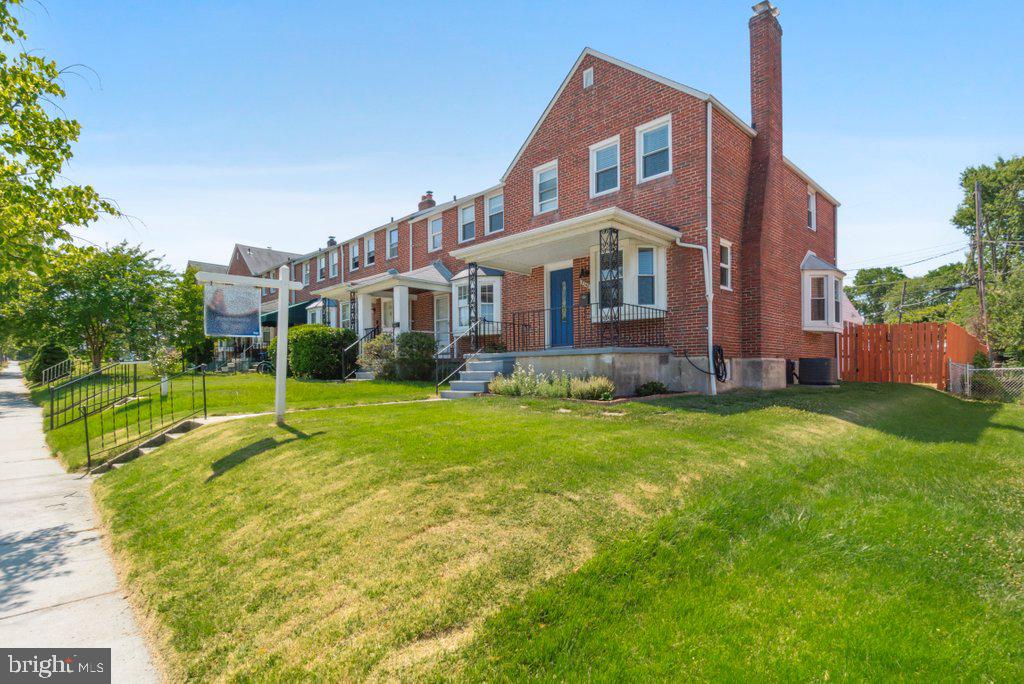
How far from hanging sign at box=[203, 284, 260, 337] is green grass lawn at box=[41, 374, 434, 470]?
3.74m

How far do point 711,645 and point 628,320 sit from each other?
409 inches

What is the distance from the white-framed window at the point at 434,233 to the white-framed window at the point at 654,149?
10.3 meters

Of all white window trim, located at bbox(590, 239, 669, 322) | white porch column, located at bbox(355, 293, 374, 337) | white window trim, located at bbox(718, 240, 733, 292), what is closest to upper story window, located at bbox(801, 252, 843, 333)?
white window trim, located at bbox(718, 240, 733, 292)

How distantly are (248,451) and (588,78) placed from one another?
1306 centimetres

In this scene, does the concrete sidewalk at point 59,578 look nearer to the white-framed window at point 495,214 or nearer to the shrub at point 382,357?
the shrub at point 382,357

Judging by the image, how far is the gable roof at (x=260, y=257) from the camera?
3944 centimetres

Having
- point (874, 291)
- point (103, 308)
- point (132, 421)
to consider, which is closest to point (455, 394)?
point (132, 421)

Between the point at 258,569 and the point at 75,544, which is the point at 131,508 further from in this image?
the point at 258,569

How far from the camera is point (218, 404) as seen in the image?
12.2 metres

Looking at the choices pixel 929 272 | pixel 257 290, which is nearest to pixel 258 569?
pixel 257 290

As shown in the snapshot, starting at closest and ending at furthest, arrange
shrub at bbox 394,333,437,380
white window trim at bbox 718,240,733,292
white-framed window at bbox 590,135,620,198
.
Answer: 1. white window trim at bbox 718,240,733,292
2. white-framed window at bbox 590,135,620,198
3. shrub at bbox 394,333,437,380

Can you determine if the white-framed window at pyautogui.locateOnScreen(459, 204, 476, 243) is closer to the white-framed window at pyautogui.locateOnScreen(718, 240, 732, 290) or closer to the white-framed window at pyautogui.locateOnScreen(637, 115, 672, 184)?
the white-framed window at pyautogui.locateOnScreen(637, 115, 672, 184)

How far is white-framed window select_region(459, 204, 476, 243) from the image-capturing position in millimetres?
19906

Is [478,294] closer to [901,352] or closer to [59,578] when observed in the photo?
[59,578]
